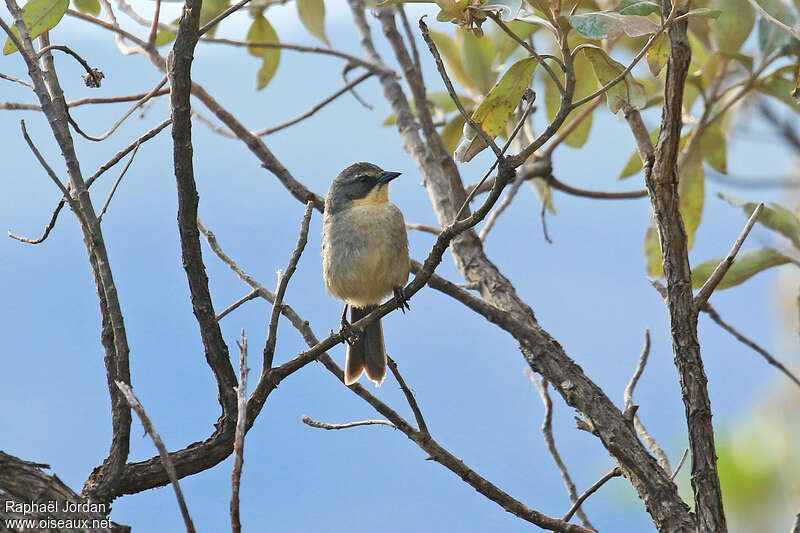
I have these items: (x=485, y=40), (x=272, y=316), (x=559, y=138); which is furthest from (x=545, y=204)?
(x=272, y=316)

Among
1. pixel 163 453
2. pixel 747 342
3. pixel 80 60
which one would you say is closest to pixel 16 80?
pixel 80 60

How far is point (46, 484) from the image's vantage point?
2512 millimetres

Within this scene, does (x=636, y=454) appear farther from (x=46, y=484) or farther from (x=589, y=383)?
(x=46, y=484)

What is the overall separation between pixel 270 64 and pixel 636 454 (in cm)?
293

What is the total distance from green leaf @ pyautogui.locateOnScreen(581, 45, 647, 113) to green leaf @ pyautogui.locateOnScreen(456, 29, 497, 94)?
Result: 1.71m

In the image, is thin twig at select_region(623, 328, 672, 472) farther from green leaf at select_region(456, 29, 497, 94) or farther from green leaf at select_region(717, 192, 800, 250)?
green leaf at select_region(456, 29, 497, 94)

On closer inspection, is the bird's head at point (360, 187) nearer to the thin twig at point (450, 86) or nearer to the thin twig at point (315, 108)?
the thin twig at point (315, 108)

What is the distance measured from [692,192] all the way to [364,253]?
1694 millimetres

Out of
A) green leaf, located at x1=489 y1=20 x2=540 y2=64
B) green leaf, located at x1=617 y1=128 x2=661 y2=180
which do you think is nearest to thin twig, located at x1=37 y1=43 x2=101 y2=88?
green leaf, located at x1=489 y1=20 x2=540 y2=64

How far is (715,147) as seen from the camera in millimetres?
4348

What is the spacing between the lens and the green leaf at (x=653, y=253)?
13.4 ft

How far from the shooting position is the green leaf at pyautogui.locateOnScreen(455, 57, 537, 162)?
302cm

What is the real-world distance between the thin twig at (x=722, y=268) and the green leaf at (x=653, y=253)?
87cm

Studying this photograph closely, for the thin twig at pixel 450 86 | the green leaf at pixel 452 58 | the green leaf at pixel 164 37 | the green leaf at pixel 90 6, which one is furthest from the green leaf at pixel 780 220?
the green leaf at pixel 164 37
